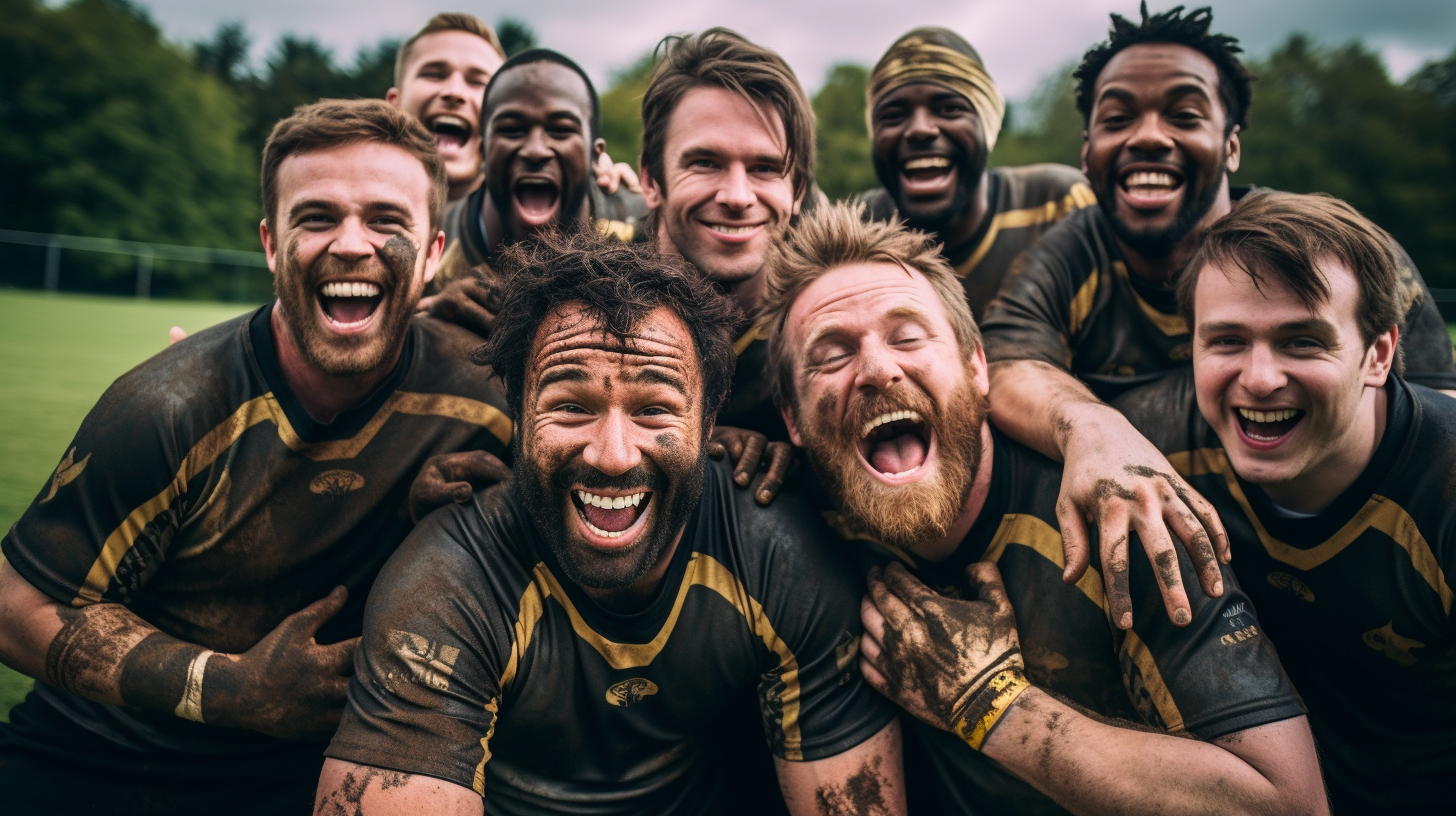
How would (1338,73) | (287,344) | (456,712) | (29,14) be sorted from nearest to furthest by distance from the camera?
(456,712)
(287,344)
(29,14)
(1338,73)

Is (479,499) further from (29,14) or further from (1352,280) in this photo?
(29,14)

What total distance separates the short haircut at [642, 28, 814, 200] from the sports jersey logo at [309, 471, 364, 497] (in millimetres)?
1923

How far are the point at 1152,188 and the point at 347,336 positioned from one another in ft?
10.9

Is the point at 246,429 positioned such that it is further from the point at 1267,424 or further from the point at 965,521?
the point at 1267,424

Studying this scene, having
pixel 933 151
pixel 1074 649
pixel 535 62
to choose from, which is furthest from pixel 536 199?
pixel 1074 649

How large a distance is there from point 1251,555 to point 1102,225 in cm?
177

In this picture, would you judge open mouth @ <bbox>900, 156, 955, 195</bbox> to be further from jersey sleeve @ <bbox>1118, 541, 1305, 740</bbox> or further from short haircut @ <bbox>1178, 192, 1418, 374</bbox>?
jersey sleeve @ <bbox>1118, 541, 1305, 740</bbox>

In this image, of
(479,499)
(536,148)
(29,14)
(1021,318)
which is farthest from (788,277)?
(29,14)

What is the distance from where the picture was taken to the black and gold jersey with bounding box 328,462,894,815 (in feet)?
9.64

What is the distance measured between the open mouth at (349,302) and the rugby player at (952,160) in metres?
2.61

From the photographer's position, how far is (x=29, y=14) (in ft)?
120

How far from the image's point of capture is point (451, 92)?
21.4ft

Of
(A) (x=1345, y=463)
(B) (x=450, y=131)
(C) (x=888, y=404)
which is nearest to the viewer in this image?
(A) (x=1345, y=463)

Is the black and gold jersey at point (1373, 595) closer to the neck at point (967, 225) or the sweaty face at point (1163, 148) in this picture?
the sweaty face at point (1163, 148)
